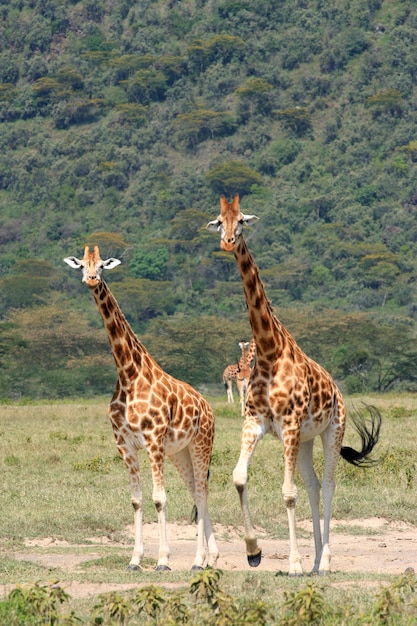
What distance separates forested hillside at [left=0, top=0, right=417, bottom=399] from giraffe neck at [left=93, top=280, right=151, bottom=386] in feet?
120

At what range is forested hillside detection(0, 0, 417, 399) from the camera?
64.4 m

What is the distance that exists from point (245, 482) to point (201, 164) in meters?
78.9

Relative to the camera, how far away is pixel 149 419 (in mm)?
9875

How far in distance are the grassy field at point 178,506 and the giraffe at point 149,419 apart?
0.56m

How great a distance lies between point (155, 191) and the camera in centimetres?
8331

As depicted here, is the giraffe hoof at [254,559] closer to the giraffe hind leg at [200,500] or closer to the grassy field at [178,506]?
the grassy field at [178,506]

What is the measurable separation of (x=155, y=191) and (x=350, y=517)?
235 ft

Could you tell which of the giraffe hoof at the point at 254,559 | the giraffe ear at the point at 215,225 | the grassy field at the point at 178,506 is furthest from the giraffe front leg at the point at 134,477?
the giraffe ear at the point at 215,225

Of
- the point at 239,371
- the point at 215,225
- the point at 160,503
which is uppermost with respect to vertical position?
the point at 215,225

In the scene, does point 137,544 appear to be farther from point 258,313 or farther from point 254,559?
point 258,313

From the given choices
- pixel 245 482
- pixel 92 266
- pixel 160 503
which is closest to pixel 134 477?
pixel 160 503

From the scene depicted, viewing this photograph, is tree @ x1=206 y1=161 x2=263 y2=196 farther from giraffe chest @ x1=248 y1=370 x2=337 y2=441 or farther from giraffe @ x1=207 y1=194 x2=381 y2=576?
giraffe chest @ x1=248 y1=370 x2=337 y2=441

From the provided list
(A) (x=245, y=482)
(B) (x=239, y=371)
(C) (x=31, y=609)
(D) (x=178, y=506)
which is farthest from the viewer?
(B) (x=239, y=371)

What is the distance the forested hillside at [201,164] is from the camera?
64375 mm
